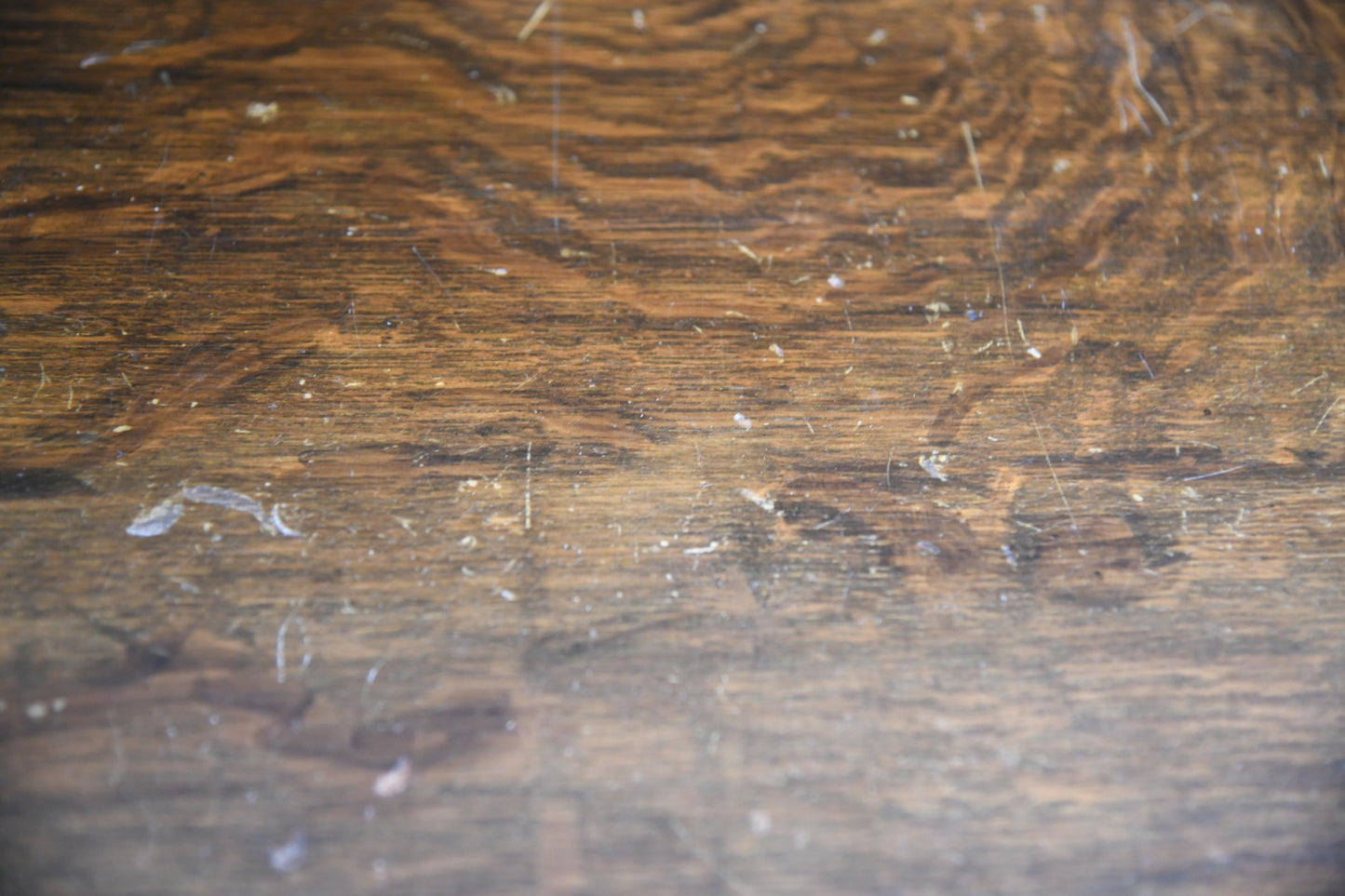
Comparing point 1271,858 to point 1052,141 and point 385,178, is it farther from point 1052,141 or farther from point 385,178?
point 385,178

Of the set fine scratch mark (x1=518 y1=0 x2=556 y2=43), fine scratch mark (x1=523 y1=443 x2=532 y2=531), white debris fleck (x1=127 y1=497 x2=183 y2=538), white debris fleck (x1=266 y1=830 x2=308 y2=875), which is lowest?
white debris fleck (x1=266 y1=830 x2=308 y2=875)

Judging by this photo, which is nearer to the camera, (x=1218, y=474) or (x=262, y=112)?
(x=1218, y=474)

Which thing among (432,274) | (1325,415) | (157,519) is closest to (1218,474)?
(1325,415)

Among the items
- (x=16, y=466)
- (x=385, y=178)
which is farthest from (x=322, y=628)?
(x=385, y=178)

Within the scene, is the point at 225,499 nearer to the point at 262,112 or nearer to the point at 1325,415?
the point at 262,112

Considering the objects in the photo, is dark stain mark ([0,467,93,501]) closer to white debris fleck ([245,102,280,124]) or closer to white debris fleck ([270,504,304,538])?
white debris fleck ([270,504,304,538])

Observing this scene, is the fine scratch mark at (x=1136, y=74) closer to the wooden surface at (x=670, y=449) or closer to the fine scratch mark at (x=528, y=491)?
Answer: the wooden surface at (x=670, y=449)

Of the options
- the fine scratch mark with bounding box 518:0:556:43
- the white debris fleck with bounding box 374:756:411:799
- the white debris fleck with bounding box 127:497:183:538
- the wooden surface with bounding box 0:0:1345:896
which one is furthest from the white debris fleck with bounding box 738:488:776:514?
the fine scratch mark with bounding box 518:0:556:43
